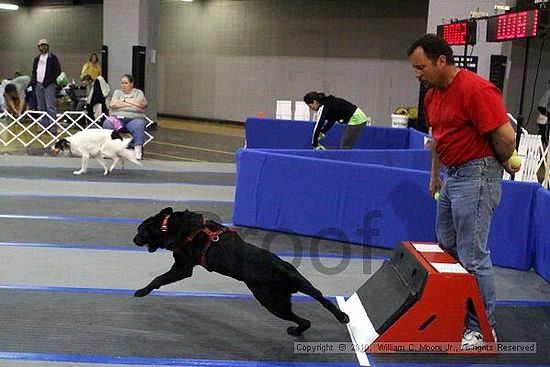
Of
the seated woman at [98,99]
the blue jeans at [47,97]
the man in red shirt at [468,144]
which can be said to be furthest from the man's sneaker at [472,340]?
the blue jeans at [47,97]

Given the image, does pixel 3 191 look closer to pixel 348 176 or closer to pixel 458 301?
pixel 348 176

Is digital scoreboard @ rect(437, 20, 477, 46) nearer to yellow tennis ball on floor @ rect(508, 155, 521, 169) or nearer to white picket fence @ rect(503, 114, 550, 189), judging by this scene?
white picket fence @ rect(503, 114, 550, 189)

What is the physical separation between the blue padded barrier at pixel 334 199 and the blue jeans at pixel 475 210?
69.9 inches

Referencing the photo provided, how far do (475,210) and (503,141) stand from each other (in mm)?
396

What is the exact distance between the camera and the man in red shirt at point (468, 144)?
313 cm

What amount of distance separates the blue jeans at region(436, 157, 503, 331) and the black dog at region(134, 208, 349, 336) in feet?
2.46

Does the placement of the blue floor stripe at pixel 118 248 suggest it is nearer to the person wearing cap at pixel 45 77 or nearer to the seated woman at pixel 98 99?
the person wearing cap at pixel 45 77

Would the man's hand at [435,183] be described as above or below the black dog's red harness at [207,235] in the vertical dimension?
above

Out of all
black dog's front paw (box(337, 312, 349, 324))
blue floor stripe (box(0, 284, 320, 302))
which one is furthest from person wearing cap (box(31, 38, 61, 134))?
black dog's front paw (box(337, 312, 349, 324))

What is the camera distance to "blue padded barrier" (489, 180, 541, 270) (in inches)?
195

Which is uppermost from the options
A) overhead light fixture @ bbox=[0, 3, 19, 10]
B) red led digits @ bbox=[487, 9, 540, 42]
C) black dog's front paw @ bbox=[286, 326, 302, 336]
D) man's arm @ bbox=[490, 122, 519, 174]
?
overhead light fixture @ bbox=[0, 3, 19, 10]

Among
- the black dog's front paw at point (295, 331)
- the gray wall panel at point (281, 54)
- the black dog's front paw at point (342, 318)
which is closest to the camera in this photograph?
the black dog's front paw at point (342, 318)

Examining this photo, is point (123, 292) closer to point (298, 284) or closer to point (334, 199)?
point (298, 284)

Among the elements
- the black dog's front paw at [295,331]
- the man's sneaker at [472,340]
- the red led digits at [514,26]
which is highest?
the red led digits at [514,26]
